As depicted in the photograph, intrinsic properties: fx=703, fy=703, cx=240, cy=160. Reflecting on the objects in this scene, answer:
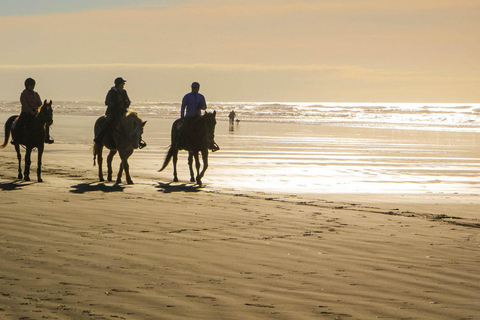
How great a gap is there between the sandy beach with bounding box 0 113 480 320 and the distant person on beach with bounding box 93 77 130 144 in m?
1.19

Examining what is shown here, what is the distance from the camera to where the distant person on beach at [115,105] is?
14.6 metres

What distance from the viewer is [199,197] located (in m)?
12.5

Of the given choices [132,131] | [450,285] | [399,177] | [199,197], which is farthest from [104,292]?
[399,177]

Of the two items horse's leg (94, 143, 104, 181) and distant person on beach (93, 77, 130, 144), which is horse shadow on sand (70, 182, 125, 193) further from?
distant person on beach (93, 77, 130, 144)

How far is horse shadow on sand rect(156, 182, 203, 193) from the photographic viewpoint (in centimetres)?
1375

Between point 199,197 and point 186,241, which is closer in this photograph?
point 186,241

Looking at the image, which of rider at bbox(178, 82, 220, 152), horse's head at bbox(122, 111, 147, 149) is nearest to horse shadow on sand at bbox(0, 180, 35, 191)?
horse's head at bbox(122, 111, 147, 149)

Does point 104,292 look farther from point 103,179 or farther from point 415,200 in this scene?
point 103,179

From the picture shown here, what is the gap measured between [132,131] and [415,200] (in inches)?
240

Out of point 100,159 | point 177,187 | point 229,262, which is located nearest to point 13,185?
point 100,159

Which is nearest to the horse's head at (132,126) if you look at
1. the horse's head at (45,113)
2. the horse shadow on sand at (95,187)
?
the horse shadow on sand at (95,187)

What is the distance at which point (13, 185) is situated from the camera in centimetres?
1351

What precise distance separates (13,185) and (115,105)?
8.72 feet

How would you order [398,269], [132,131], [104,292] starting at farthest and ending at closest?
[132,131] < [398,269] < [104,292]
